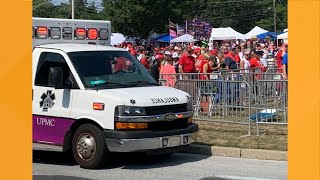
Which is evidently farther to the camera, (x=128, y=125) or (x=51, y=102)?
(x=51, y=102)

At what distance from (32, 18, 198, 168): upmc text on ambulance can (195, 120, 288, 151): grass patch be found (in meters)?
1.37

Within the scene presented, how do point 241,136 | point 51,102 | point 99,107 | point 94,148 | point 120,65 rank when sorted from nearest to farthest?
point 99,107, point 94,148, point 51,102, point 120,65, point 241,136

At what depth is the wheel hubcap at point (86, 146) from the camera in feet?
31.7

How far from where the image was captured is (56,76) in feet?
32.3

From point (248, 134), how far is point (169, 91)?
2785 millimetres

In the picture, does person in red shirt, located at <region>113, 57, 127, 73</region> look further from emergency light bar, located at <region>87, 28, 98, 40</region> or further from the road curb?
the road curb

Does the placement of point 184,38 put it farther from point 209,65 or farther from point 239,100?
point 239,100

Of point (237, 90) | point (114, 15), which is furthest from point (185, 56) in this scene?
point (114, 15)

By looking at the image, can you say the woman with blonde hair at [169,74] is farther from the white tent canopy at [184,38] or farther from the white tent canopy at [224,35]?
the white tent canopy at [224,35]

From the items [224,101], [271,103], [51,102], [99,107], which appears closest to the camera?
[99,107]

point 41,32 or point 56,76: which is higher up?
point 41,32

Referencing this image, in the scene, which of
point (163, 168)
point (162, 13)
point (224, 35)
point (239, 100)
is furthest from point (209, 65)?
point (162, 13)

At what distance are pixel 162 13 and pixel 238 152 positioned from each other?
54688mm

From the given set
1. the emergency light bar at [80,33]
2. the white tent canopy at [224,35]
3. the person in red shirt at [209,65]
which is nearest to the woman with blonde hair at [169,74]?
the person in red shirt at [209,65]
